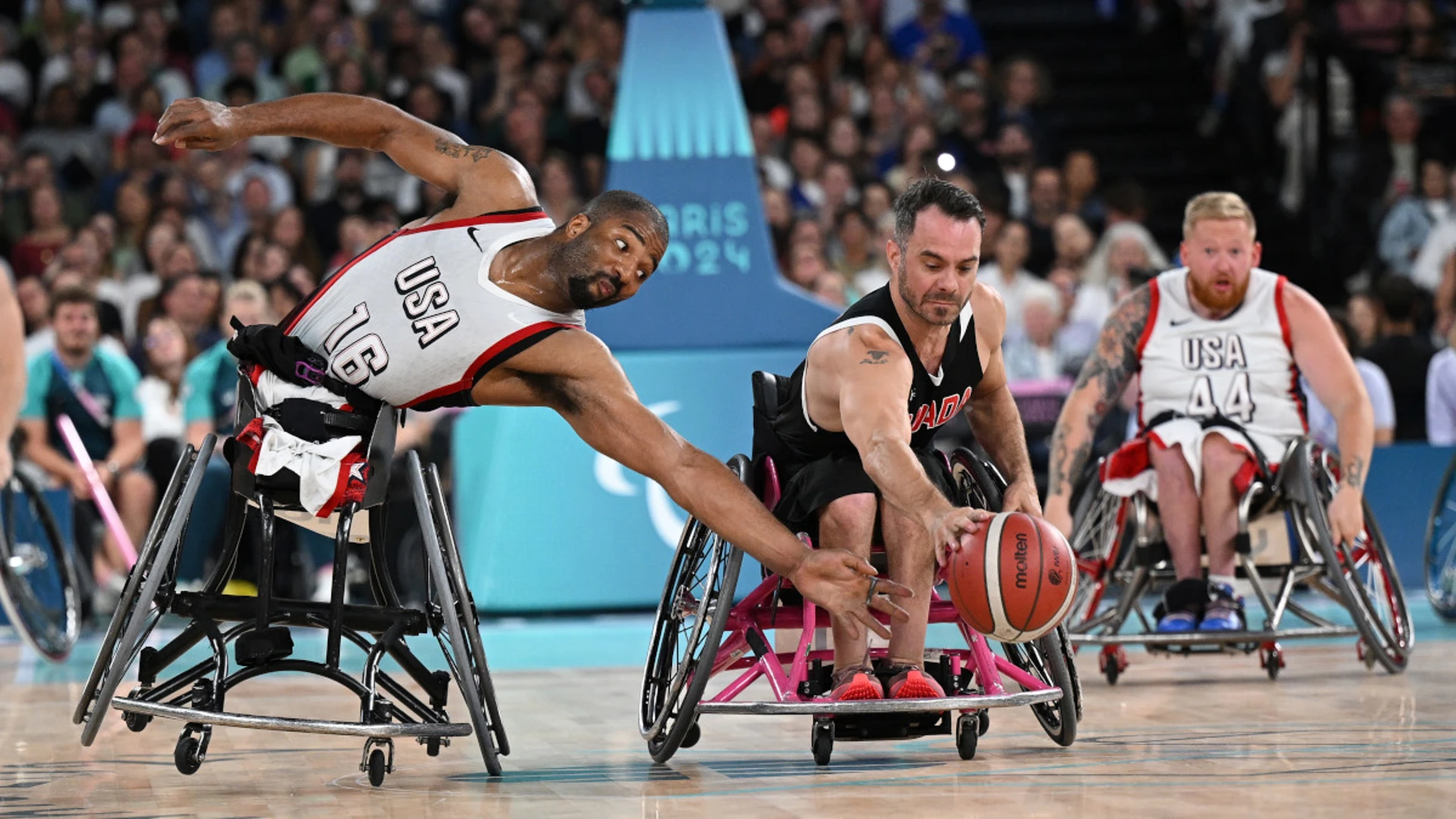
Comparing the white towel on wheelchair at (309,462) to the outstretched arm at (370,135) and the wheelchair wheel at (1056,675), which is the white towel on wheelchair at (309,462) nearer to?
the outstretched arm at (370,135)

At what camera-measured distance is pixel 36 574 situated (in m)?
7.50

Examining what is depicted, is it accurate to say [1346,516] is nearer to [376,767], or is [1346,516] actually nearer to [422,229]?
[422,229]

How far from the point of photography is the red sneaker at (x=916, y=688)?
4.12m

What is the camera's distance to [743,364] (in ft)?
26.5

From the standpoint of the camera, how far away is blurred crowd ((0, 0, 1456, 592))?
10094 mm

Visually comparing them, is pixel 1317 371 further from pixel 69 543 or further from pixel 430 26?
pixel 430 26

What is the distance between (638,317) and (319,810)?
4.64 m

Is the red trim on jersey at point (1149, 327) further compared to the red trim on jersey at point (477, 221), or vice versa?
the red trim on jersey at point (1149, 327)

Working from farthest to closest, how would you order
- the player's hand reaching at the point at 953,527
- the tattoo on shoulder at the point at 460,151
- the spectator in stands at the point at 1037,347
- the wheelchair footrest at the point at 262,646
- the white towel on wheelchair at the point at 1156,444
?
the spectator in stands at the point at 1037,347 → the white towel on wheelchair at the point at 1156,444 → the tattoo on shoulder at the point at 460,151 → the wheelchair footrest at the point at 262,646 → the player's hand reaching at the point at 953,527

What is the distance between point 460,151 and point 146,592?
1.34 meters

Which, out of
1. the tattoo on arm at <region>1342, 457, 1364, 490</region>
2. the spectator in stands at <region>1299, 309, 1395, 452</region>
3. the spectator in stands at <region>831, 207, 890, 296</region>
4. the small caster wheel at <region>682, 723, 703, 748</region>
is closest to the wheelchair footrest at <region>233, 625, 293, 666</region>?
the small caster wheel at <region>682, 723, 703, 748</region>

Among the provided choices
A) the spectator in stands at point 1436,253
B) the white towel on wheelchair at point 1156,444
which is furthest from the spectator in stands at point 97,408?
the spectator in stands at point 1436,253

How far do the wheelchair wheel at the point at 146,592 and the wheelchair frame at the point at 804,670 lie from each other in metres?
1.13

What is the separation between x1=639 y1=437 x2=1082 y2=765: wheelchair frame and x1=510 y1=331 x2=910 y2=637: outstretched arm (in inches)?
3.8
